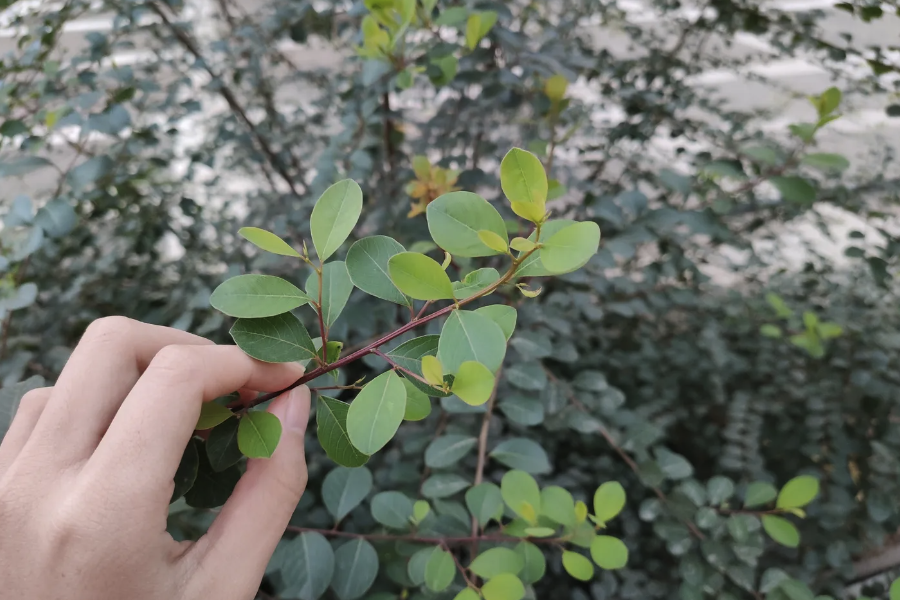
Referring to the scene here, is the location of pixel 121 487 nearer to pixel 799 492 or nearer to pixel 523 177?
pixel 523 177

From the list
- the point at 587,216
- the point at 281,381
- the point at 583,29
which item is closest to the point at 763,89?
the point at 583,29

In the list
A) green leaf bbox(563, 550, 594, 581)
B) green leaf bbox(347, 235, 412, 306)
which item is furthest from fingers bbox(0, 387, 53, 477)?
green leaf bbox(563, 550, 594, 581)

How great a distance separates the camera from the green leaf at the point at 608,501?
0.66m

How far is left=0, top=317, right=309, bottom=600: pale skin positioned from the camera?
42 centimetres

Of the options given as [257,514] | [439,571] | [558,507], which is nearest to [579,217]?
[558,507]

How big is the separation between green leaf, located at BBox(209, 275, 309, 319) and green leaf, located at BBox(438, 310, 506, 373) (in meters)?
0.13

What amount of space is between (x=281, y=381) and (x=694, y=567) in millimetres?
755

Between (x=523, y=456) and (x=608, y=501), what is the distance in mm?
167

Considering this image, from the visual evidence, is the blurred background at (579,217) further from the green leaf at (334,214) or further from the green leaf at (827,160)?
the green leaf at (334,214)

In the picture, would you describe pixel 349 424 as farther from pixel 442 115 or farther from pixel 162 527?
pixel 442 115

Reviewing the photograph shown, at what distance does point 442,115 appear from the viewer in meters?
1.11

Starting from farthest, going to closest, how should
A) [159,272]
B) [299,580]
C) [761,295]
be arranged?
[761,295], [159,272], [299,580]

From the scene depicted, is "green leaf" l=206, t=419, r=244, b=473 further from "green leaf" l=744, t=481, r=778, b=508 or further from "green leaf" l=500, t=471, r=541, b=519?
"green leaf" l=744, t=481, r=778, b=508

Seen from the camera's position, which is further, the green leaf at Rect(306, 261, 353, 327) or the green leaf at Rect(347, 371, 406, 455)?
the green leaf at Rect(306, 261, 353, 327)
